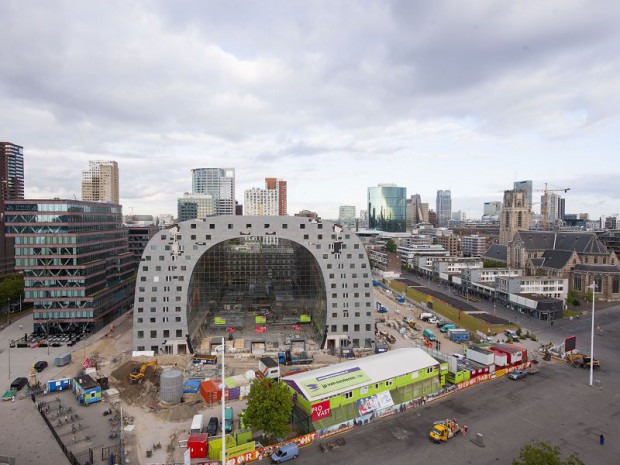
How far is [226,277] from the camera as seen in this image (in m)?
73.4

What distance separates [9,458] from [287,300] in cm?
4864

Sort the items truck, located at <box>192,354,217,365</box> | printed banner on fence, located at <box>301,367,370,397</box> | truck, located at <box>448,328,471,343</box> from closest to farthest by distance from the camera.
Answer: printed banner on fence, located at <box>301,367,370,397</box> < truck, located at <box>192,354,217,365</box> < truck, located at <box>448,328,471,343</box>

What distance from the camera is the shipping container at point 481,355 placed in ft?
184

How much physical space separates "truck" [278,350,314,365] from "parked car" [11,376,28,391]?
106 feet

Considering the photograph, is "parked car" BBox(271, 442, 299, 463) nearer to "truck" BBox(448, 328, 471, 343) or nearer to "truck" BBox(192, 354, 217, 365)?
"truck" BBox(192, 354, 217, 365)

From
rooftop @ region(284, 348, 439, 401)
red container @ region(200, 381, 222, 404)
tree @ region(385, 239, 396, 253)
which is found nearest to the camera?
rooftop @ region(284, 348, 439, 401)

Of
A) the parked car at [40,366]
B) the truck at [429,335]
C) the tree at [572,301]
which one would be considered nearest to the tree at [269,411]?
the parked car at [40,366]

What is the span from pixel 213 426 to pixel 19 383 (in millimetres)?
28401

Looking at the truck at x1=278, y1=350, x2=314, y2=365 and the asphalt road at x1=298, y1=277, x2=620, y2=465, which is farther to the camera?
the truck at x1=278, y1=350, x2=314, y2=365

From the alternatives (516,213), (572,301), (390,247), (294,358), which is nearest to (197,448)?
(294,358)

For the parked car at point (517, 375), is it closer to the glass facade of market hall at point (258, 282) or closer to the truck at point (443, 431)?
the truck at point (443, 431)

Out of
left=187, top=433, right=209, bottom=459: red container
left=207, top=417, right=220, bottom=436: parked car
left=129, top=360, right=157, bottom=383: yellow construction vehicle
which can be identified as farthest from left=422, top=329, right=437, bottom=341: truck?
left=187, top=433, right=209, bottom=459: red container

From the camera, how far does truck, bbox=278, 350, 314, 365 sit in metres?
61.9

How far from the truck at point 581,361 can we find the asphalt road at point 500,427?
514cm
